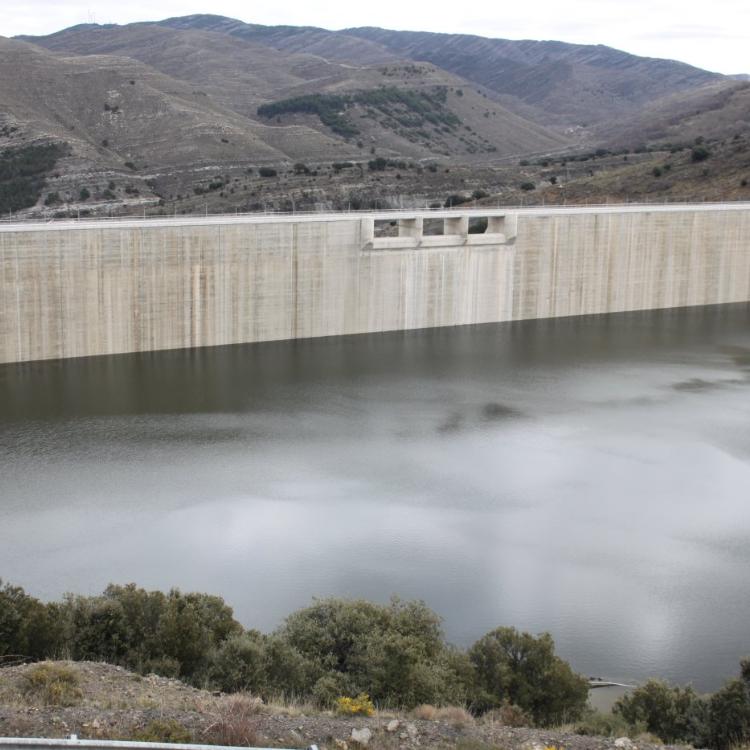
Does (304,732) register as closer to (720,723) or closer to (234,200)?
(720,723)

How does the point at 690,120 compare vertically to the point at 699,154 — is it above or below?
above

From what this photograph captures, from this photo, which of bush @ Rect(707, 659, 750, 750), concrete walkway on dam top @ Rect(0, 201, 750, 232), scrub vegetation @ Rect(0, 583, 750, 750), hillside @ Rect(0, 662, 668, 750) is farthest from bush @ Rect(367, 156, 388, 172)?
hillside @ Rect(0, 662, 668, 750)

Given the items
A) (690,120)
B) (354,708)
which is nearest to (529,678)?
(354,708)

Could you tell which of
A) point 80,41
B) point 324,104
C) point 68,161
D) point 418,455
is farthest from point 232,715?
point 80,41

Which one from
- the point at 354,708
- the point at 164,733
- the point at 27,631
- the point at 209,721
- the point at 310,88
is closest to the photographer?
the point at 164,733

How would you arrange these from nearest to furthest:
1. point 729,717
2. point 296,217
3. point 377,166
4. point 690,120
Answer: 1. point 729,717
2. point 296,217
3. point 377,166
4. point 690,120

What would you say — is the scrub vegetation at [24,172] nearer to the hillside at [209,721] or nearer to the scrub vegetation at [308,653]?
the scrub vegetation at [308,653]

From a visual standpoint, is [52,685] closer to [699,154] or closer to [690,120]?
[699,154]
